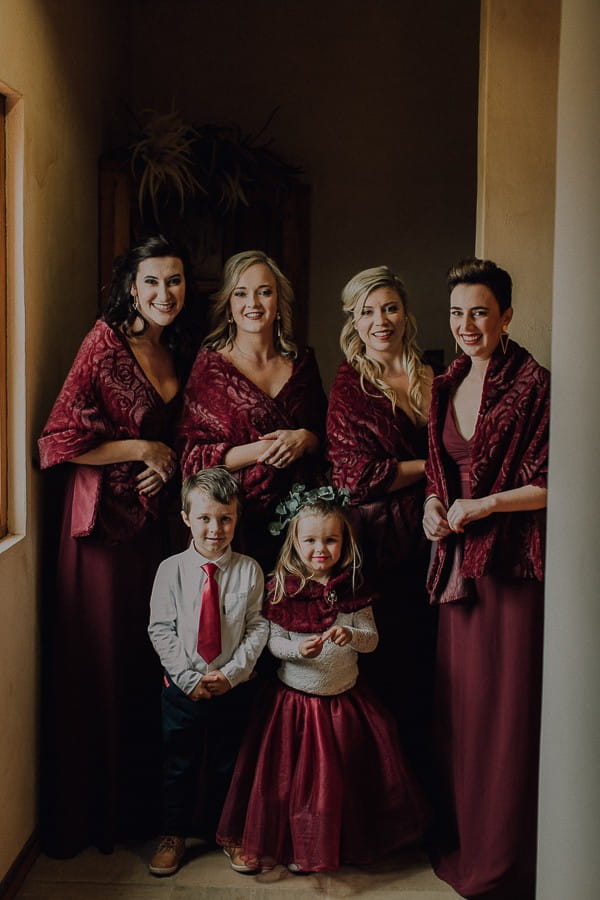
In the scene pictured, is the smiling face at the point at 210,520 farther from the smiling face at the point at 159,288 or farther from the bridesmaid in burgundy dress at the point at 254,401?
the smiling face at the point at 159,288

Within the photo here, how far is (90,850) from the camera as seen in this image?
10.0ft

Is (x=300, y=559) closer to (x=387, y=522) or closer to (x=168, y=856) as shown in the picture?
(x=387, y=522)

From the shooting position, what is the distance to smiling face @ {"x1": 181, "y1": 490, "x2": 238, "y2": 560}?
9.15 ft

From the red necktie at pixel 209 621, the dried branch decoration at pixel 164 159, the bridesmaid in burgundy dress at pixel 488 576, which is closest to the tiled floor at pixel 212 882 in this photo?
the bridesmaid in burgundy dress at pixel 488 576

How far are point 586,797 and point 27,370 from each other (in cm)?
181

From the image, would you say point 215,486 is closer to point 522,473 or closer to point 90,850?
point 522,473

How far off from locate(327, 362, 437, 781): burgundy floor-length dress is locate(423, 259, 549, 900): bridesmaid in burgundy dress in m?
0.17

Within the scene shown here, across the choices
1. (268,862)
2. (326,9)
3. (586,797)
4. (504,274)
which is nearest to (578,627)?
(586,797)

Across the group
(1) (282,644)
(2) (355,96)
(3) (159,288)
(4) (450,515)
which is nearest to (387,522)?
(4) (450,515)

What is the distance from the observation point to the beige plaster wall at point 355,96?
4418 millimetres

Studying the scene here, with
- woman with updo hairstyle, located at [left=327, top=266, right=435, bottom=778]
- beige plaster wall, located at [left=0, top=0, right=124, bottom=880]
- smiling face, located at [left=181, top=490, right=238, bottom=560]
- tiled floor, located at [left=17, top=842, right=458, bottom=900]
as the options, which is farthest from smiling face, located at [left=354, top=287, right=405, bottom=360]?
tiled floor, located at [left=17, top=842, right=458, bottom=900]

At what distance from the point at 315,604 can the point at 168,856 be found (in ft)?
2.62

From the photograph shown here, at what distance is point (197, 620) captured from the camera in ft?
9.35

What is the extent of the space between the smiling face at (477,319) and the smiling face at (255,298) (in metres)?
0.56
